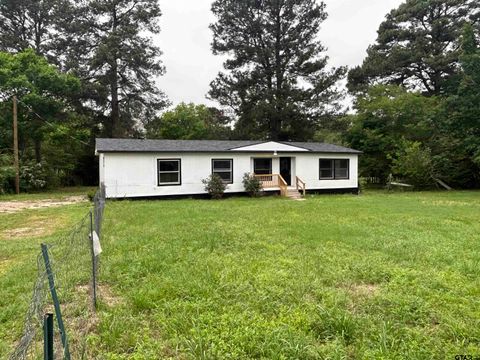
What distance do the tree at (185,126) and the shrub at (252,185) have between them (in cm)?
1364

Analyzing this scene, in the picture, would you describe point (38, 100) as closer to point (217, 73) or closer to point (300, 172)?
point (217, 73)

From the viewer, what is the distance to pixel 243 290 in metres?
3.96

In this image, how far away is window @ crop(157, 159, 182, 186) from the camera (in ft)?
50.6

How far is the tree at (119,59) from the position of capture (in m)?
25.4

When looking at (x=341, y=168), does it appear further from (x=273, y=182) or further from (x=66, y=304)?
(x=66, y=304)

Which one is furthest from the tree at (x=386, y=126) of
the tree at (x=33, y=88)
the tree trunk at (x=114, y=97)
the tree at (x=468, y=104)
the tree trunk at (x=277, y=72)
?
the tree at (x=33, y=88)

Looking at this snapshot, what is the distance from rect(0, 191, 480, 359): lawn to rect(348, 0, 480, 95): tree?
80.9 ft

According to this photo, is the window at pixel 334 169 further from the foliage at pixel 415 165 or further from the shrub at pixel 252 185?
the shrub at pixel 252 185

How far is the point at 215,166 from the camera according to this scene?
1659 cm

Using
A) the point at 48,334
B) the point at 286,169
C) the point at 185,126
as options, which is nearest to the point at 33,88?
the point at 185,126

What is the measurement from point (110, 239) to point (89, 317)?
3.64 meters

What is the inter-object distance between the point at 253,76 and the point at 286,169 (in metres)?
12.3

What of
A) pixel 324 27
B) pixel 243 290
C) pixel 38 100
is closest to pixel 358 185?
pixel 324 27

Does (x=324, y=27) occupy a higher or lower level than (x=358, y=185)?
higher
